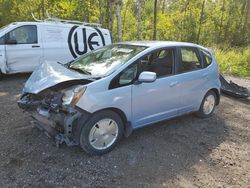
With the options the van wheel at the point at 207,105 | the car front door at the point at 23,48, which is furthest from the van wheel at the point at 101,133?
the car front door at the point at 23,48

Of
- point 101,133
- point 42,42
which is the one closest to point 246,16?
point 42,42

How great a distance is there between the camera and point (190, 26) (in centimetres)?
1745

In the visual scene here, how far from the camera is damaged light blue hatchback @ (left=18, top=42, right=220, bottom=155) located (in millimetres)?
3961

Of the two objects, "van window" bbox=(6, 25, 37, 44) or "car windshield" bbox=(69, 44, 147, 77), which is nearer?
"car windshield" bbox=(69, 44, 147, 77)

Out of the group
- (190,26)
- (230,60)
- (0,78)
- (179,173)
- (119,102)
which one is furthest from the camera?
(190,26)

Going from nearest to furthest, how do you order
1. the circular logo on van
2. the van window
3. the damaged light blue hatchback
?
the damaged light blue hatchback < the van window < the circular logo on van

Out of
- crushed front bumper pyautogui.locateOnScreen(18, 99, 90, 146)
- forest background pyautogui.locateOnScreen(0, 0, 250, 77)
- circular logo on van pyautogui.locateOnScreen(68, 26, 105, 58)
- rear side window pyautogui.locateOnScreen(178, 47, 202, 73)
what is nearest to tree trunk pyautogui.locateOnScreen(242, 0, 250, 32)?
forest background pyautogui.locateOnScreen(0, 0, 250, 77)

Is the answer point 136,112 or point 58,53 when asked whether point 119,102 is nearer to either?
point 136,112

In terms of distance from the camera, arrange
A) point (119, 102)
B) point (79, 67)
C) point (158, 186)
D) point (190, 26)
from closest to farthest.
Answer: point (158, 186) < point (119, 102) < point (79, 67) < point (190, 26)

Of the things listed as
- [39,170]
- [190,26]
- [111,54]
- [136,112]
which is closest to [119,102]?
[136,112]

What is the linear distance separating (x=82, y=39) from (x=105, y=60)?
15.0 ft

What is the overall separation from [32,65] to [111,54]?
14.4 feet

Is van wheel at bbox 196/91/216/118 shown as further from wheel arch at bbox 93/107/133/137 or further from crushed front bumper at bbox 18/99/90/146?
crushed front bumper at bbox 18/99/90/146

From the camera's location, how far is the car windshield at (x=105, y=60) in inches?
174
